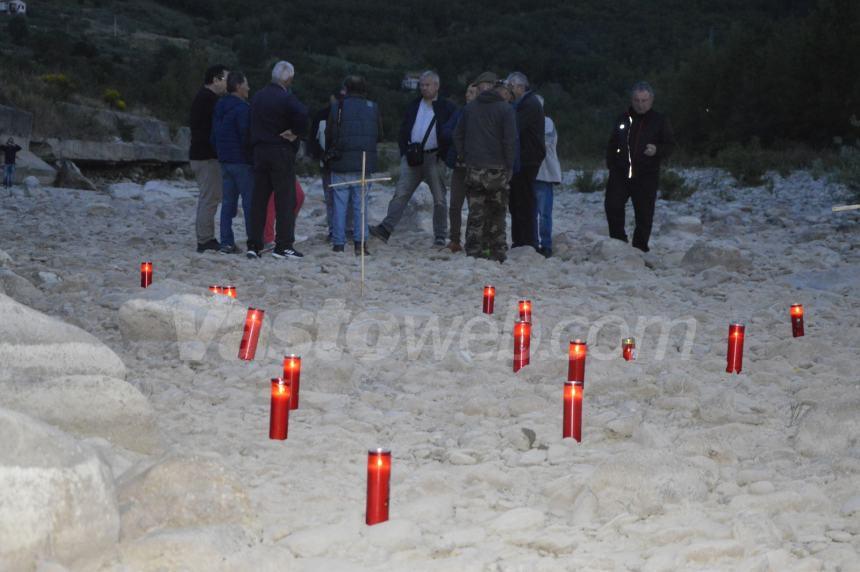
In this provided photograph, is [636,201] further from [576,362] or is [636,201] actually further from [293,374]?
[293,374]

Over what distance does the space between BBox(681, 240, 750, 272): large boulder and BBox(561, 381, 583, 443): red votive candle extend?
6.03 metres

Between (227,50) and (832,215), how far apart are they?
4341 centimetres

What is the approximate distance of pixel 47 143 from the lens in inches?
862

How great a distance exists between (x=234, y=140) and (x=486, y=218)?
260 centimetres

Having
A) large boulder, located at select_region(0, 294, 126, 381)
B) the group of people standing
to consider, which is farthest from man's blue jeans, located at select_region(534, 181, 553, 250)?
large boulder, located at select_region(0, 294, 126, 381)

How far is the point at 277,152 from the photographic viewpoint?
410 inches

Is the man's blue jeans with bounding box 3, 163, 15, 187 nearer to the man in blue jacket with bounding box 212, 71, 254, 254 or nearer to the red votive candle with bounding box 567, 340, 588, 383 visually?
the man in blue jacket with bounding box 212, 71, 254, 254

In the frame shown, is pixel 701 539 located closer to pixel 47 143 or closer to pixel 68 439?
pixel 68 439

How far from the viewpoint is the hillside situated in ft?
90.5

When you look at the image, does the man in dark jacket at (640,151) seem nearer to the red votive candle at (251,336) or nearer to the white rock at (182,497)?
the red votive candle at (251,336)

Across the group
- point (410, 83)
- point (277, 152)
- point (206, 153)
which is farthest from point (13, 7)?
point (277, 152)

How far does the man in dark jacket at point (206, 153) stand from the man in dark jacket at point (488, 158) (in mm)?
2435

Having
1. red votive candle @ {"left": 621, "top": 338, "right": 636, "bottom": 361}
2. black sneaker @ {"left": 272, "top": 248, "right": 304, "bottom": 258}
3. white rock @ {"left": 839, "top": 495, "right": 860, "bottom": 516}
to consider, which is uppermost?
black sneaker @ {"left": 272, "top": 248, "right": 304, "bottom": 258}

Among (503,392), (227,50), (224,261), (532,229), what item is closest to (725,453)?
(503,392)
